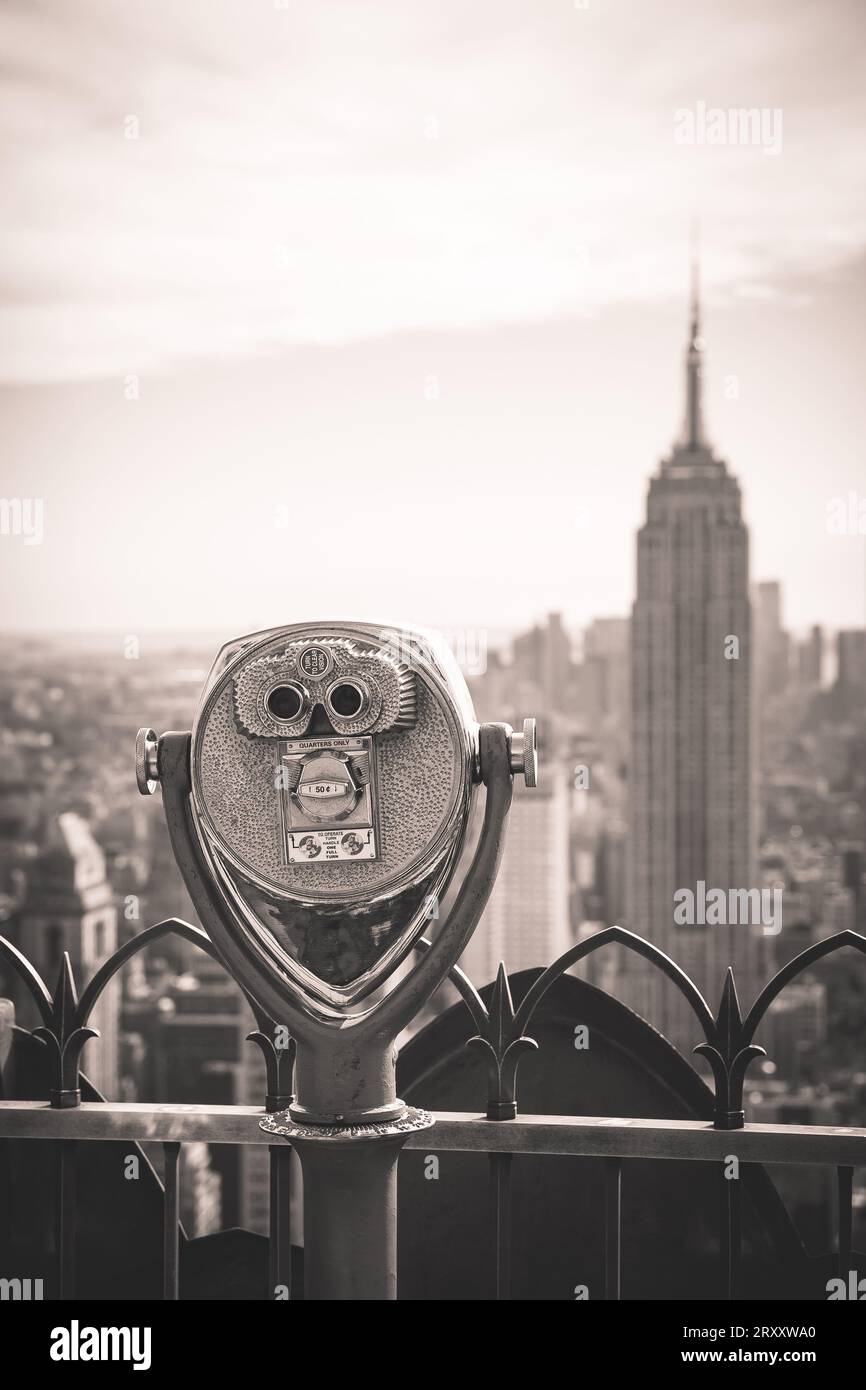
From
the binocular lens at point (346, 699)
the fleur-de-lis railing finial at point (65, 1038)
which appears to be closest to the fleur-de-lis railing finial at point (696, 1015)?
the binocular lens at point (346, 699)

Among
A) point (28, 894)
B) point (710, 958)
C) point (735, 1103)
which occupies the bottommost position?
point (710, 958)

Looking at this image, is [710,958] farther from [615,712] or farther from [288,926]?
[288,926]

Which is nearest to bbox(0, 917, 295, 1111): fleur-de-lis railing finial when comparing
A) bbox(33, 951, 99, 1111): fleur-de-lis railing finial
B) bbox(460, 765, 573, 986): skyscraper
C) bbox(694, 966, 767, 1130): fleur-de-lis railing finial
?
bbox(33, 951, 99, 1111): fleur-de-lis railing finial

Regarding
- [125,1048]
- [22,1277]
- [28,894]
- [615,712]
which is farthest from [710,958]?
[22,1277]

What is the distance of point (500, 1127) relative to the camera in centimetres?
260

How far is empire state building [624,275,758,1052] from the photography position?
75750 millimetres

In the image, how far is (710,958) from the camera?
242 feet

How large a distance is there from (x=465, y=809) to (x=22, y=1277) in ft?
4.64

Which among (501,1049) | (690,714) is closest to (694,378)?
(690,714)

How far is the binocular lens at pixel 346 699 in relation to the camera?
2.18 metres

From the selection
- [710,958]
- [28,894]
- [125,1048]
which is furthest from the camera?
[710,958]

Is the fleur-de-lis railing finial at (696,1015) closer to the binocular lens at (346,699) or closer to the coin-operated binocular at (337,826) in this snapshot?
the coin-operated binocular at (337,826)

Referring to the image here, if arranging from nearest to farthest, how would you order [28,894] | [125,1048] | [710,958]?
[28,894] → [125,1048] → [710,958]

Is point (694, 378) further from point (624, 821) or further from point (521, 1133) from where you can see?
point (521, 1133)
